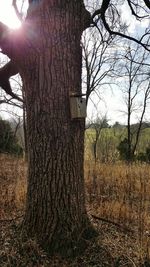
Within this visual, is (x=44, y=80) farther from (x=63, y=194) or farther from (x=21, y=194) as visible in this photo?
(x=21, y=194)

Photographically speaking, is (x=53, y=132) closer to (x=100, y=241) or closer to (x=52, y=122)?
(x=52, y=122)

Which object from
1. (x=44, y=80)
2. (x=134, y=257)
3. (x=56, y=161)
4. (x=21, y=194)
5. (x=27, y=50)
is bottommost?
(x=134, y=257)

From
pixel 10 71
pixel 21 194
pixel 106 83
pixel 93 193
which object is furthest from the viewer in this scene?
pixel 106 83

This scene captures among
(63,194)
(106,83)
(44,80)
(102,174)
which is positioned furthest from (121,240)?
(106,83)

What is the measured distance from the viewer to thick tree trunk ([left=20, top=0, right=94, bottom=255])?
3.33 m

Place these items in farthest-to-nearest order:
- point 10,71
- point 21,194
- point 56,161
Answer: point 21,194, point 10,71, point 56,161

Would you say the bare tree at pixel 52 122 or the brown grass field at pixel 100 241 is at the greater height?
the bare tree at pixel 52 122

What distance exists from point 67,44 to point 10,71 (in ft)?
3.02

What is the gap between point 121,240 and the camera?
12.4 ft

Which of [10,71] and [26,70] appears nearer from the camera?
[26,70]

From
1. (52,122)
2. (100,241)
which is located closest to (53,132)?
(52,122)

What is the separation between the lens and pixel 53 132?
334 cm

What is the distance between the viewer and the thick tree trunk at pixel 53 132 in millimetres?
3326

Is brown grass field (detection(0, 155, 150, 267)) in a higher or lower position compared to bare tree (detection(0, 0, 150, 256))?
lower
